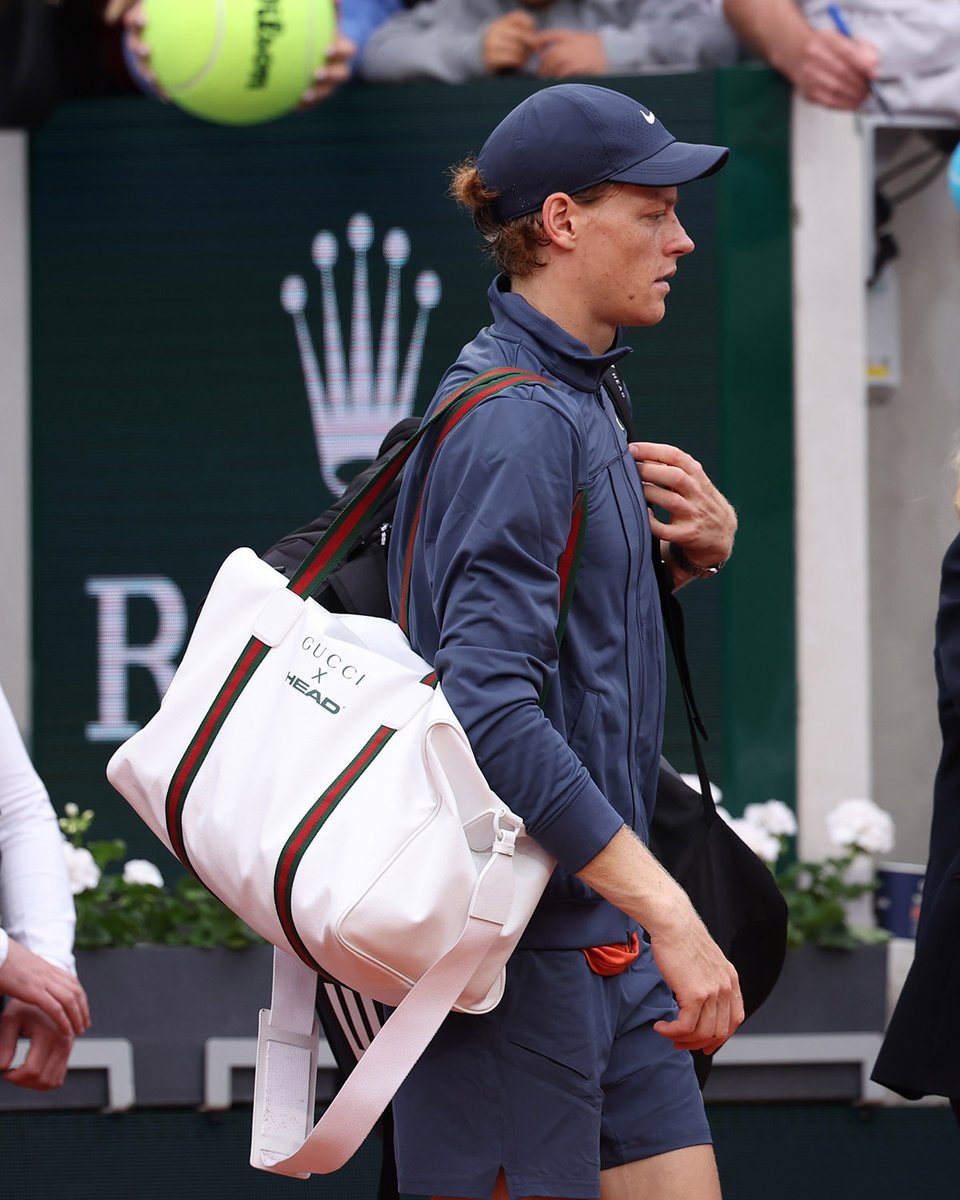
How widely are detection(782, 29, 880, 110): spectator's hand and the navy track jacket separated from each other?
2.99 m

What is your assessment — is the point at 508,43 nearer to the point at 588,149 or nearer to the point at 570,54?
the point at 570,54

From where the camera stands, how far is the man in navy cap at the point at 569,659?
233 centimetres

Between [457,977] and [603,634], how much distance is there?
0.49 m

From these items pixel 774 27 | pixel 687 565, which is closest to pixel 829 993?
pixel 687 565

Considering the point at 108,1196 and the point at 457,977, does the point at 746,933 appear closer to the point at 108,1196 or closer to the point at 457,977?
the point at 457,977

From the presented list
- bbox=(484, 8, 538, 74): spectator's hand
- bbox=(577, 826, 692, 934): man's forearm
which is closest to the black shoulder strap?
bbox=(577, 826, 692, 934): man's forearm

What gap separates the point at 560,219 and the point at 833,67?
10.0ft

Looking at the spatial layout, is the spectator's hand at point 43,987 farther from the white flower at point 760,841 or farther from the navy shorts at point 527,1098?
the white flower at point 760,841

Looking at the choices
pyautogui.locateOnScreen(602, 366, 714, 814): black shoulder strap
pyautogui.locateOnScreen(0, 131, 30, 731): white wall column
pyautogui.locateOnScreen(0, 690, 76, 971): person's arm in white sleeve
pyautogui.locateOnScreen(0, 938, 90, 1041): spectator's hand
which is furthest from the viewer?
pyautogui.locateOnScreen(0, 131, 30, 731): white wall column

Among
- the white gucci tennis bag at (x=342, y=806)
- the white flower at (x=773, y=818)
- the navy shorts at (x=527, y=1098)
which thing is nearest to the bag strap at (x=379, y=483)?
the white gucci tennis bag at (x=342, y=806)

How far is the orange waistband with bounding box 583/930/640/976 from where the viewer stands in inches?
99.2

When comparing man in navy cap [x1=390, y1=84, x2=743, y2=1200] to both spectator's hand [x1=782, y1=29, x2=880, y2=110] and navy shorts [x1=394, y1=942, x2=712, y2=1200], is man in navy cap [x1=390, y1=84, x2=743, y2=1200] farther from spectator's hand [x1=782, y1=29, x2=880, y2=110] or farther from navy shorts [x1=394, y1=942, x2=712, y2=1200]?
spectator's hand [x1=782, y1=29, x2=880, y2=110]

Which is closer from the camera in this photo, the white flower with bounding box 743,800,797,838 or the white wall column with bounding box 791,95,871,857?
the white flower with bounding box 743,800,797,838

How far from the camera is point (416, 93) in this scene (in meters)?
5.53
